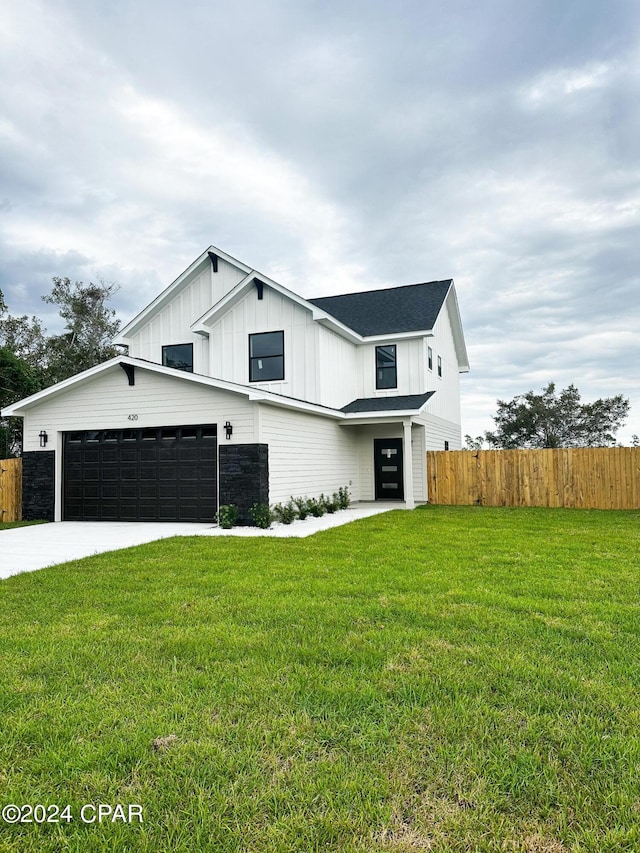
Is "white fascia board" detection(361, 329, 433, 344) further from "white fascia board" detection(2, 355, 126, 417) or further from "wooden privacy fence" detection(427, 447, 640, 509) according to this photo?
"white fascia board" detection(2, 355, 126, 417)

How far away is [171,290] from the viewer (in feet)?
59.1

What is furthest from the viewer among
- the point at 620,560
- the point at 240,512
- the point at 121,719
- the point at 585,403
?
the point at 585,403

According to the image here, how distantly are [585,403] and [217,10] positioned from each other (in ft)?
82.4

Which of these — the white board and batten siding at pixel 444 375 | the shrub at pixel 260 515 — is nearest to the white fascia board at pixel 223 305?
the white board and batten siding at pixel 444 375

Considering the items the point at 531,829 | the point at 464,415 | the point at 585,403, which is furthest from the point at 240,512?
the point at 585,403

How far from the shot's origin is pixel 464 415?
2848 centimetres

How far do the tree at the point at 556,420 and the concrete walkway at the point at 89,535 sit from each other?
721 inches

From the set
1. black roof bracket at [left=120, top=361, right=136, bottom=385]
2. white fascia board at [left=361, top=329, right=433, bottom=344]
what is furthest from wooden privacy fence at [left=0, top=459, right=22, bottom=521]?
white fascia board at [left=361, top=329, right=433, bottom=344]

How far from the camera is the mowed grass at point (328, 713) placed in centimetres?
209

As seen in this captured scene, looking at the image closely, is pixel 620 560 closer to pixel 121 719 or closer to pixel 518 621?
pixel 518 621

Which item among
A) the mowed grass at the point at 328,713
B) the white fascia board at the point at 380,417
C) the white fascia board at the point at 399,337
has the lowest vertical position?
the mowed grass at the point at 328,713

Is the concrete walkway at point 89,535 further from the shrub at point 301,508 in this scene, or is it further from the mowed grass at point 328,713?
the mowed grass at point 328,713

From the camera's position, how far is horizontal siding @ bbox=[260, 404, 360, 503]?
1230cm

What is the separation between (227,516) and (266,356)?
611cm
